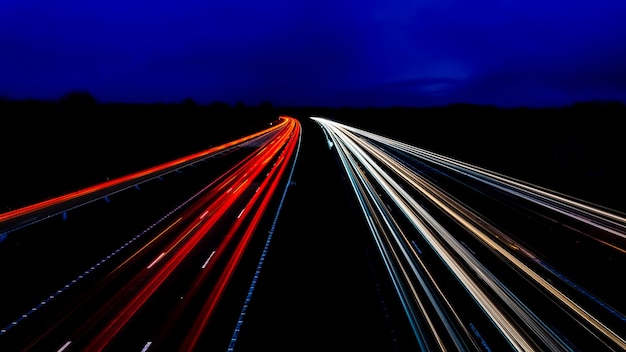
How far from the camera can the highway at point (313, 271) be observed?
8922mm

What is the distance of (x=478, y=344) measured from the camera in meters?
8.12

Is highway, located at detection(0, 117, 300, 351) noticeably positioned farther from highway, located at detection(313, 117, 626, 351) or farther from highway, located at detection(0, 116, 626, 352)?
highway, located at detection(313, 117, 626, 351)

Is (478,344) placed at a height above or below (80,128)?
below

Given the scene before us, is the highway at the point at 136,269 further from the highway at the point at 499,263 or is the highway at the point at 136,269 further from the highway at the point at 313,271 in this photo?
the highway at the point at 499,263

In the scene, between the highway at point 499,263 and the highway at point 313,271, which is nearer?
the highway at point 499,263

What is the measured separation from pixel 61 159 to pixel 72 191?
11.0m

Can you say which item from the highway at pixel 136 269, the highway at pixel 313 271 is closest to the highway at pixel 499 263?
the highway at pixel 313 271

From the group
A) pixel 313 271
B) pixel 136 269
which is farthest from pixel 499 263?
pixel 136 269

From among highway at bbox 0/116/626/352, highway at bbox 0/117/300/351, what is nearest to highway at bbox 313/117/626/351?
highway at bbox 0/116/626/352

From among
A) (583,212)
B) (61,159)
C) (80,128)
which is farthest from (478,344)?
(80,128)

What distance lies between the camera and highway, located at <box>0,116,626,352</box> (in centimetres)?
892

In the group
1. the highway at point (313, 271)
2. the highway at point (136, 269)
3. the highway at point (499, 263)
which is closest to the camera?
the highway at point (499, 263)

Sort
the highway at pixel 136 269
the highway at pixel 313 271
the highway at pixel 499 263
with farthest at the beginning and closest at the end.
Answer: the highway at pixel 136 269
the highway at pixel 313 271
the highway at pixel 499 263

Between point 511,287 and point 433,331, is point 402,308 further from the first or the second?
point 511,287
